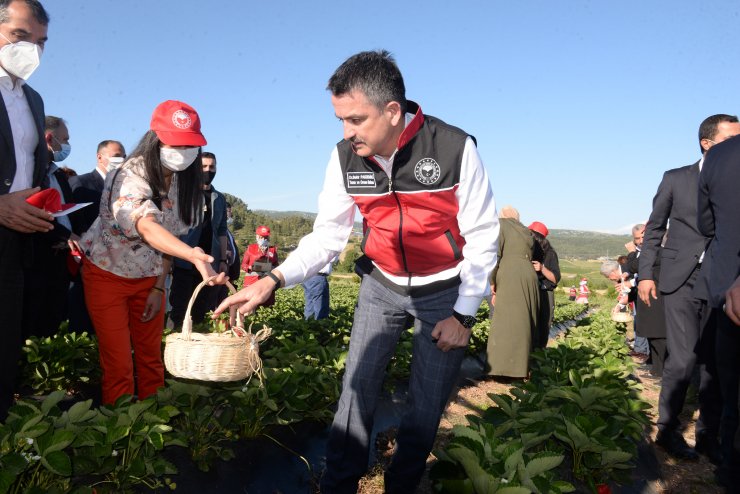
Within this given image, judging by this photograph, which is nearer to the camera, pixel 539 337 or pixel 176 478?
pixel 176 478

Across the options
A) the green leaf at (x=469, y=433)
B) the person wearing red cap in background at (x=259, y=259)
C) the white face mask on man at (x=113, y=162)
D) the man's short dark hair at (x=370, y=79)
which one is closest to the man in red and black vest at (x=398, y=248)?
the man's short dark hair at (x=370, y=79)

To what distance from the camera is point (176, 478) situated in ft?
9.57

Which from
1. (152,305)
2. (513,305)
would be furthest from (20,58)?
(513,305)

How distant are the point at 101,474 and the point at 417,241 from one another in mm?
1721

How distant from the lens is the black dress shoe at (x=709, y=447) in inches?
155

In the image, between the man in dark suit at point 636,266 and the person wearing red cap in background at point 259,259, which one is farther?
the person wearing red cap in background at point 259,259

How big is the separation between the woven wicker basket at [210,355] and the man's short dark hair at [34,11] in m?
1.60

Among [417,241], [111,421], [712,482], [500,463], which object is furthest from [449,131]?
[712,482]

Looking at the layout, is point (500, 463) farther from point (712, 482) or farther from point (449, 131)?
point (712, 482)

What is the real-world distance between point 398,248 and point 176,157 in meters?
1.36

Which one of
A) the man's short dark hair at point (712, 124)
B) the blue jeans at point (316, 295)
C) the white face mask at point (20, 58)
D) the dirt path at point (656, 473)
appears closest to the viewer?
the white face mask at point (20, 58)

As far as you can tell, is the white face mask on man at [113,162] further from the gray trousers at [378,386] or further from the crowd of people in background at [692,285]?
the crowd of people in background at [692,285]

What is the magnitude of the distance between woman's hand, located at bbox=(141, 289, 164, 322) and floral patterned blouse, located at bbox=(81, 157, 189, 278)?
18 centimetres

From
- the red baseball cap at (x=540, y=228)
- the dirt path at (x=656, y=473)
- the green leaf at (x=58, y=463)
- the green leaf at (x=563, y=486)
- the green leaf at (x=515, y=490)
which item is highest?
the red baseball cap at (x=540, y=228)
